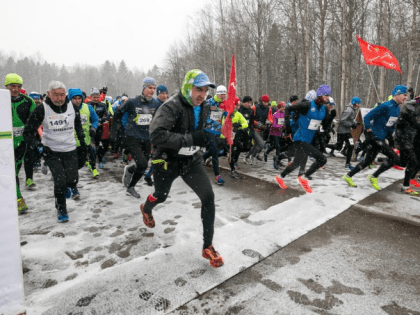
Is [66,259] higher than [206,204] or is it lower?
lower

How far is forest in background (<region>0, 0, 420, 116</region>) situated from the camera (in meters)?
18.2

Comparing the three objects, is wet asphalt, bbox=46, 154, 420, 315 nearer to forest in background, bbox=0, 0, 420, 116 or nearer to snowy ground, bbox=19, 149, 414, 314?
snowy ground, bbox=19, 149, 414, 314

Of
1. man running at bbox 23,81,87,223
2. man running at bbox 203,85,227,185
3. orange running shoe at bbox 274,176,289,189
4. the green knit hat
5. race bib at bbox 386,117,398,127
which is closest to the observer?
man running at bbox 23,81,87,223

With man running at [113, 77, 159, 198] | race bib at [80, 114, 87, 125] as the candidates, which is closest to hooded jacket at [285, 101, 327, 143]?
man running at [113, 77, 159, 198]

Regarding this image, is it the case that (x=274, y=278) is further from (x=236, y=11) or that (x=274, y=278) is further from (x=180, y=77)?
(x=180, y=77)

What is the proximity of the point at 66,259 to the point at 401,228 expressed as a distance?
425cm

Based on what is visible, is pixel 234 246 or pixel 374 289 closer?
pixel 374 289

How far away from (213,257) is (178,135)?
125 centimetres

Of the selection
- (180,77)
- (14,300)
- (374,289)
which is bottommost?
(374,289)

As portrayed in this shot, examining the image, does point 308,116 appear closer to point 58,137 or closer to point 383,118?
point 383,118

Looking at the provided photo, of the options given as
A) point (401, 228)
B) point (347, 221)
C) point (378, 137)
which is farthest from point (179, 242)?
point (378, 137)

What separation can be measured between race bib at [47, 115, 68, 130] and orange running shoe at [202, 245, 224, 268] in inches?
108

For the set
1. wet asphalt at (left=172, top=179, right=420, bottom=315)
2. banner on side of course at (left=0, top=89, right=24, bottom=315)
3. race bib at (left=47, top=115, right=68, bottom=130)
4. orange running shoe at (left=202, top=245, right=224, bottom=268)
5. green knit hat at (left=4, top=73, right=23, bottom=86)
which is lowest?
wet asphalt at (left=172, top=179, right=420, bottom=315)

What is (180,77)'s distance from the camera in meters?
44.4
